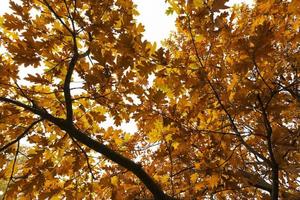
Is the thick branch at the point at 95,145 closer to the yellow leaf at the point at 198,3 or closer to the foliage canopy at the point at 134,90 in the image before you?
the foliage canopy at the point at 134,90

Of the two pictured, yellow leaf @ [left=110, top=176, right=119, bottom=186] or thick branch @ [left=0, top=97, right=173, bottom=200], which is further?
yellow leaf @ [left=110, top=176, right=119, bottom=186]

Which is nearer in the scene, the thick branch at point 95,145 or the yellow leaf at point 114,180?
the thick branch at point 95,145

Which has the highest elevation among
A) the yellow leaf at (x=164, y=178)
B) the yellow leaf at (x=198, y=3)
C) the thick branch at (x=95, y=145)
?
the yellow leaf at (x=198, y=3)

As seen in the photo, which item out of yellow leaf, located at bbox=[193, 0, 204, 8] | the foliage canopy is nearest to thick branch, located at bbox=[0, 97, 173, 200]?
the foliage canopy

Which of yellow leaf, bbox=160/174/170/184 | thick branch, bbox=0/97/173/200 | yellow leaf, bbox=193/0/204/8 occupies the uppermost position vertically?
yellow leaf, bbox=193/0/204/8

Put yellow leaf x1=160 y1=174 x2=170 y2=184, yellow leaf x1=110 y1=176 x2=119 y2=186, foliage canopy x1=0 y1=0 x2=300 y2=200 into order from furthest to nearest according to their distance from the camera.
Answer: yellow leaf x1=160 y1=174 x2=170 y2=184 < yellow leaf x1=110 y1=176 x2=119 y2=186 < foliage canopy x1=0 y1=0 x2=300 y2=200

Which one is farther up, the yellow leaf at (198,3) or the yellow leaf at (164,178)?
the yellow leaf at (198,3)

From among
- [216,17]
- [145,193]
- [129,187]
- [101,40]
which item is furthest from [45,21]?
[145,193]

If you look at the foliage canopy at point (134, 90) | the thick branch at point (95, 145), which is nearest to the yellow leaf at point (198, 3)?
the foliage canopy at point (134, 90)

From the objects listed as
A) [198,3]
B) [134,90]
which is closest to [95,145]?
[134,90]

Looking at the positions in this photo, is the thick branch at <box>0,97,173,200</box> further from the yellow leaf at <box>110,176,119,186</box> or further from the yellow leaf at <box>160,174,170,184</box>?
the yellow leaf at <box>160,174,170,184</box>

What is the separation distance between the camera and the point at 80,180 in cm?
298

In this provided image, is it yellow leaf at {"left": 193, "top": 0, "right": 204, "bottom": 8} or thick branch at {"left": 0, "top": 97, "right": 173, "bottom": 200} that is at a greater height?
yellow leaf at {"left": 193, "top": 0, "right": 204, "bottom": 8}

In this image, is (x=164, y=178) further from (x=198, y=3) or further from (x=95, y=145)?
(x=198, y=3)
